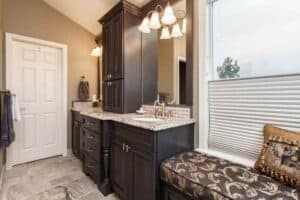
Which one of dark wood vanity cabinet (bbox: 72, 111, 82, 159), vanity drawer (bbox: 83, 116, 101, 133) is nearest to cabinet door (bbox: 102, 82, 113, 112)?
vanity drawer (bbox: 83, 116, 101, 133)

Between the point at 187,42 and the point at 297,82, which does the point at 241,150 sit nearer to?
the point at 297,82

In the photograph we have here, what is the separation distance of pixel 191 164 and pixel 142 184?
1.71 ft

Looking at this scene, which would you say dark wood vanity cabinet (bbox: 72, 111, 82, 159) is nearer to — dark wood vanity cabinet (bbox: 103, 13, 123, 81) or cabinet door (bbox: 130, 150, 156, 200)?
dark wood vanity cabinet (bbox: 103, 13, 123, 81)

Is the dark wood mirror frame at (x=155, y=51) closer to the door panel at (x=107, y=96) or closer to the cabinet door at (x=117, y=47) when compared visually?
the cabinet door at (x=117, y=47)

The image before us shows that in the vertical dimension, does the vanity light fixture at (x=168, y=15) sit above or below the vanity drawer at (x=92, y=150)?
above

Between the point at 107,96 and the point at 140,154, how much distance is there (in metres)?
1.45

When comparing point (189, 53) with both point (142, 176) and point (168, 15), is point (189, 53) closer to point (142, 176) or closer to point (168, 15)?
point (168, 15)

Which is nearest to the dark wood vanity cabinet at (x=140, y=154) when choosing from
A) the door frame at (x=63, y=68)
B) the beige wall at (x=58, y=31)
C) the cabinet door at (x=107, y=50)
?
the cabinet door at (x=107, y=50)

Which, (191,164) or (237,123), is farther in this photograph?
(237,123)

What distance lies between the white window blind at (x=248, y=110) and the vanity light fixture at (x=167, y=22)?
780 millimetres

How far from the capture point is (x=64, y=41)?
348cm

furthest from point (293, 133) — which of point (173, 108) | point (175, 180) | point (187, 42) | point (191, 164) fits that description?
point (187, 42)

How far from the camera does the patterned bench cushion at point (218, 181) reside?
1.05 meters

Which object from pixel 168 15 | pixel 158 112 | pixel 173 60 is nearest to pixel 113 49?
pixel 173 60
